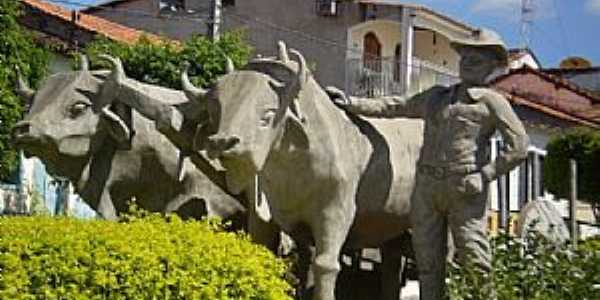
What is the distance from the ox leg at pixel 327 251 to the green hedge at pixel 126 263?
2.58 ft

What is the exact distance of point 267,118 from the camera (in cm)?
673

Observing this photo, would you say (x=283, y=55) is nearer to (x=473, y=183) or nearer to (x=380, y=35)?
(x=473, y=183)

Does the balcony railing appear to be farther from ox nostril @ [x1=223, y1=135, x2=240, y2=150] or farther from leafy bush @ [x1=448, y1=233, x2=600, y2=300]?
leafy bush @ [x1=448, y1=233, x2=600, y2=300]

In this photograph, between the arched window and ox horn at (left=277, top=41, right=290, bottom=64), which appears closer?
ox horn at (left=277, top=41, right=290, bottom=64)

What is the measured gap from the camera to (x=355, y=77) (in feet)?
89.7

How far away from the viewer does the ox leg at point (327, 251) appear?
7.21 m

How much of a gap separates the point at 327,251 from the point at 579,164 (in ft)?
59.2

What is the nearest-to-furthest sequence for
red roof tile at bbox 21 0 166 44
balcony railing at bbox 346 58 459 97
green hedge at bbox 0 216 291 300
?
green hedge at bbox 0 216 291 300 → red roof tile at bbox 21 0 166 44 → balcony railing at bbox 346 58 459 97

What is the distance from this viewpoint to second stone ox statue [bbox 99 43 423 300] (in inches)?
263

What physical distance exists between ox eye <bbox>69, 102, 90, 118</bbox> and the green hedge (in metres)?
1.71

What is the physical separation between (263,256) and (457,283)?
1.19 metres

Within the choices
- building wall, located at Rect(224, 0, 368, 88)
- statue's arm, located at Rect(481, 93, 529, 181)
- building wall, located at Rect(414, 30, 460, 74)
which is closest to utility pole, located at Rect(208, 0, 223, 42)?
building wall, located at Rect(224, 0, 368, 88)

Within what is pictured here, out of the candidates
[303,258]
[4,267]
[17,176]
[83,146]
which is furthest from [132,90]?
[17,176]

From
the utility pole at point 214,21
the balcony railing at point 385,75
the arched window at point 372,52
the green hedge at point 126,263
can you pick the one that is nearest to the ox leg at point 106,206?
the green hedge at point 126,263
